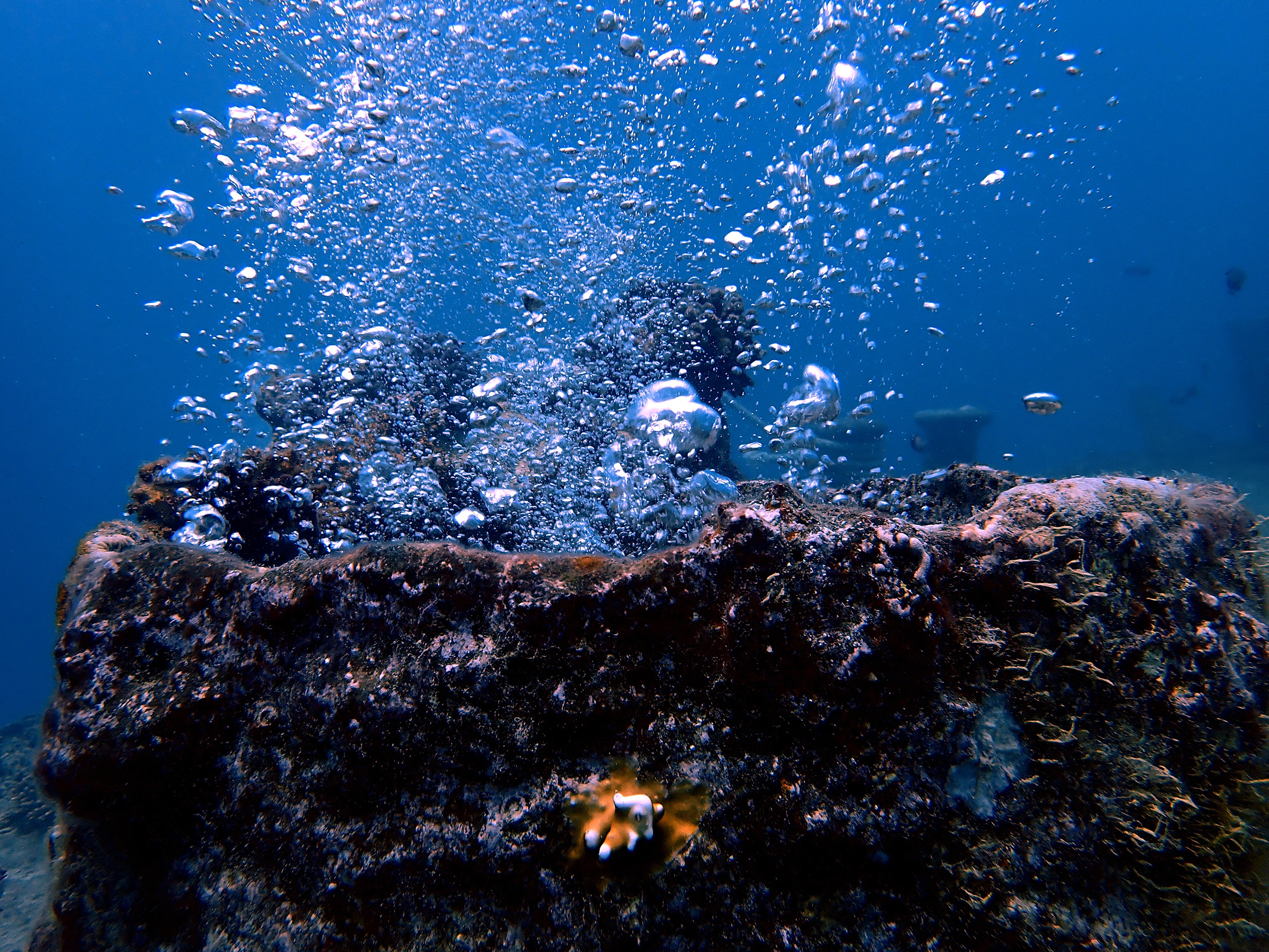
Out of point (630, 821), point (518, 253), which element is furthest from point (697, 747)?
point (518, 253)

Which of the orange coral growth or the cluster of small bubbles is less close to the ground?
the cluster of small bubbles

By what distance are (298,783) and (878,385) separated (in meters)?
129

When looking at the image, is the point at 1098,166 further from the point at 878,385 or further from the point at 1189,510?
the point at 1189,510

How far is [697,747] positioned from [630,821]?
315 millimetres

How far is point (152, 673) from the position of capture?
7.23 feet

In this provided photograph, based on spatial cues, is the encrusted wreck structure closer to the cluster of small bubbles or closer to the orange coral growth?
the orange coral growth

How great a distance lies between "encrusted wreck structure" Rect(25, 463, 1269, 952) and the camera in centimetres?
168

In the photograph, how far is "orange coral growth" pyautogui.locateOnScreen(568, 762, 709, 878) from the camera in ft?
5.52

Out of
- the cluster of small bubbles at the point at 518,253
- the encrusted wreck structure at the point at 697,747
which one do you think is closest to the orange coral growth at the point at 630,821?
the encrusted wreck structure at the point at 697,747

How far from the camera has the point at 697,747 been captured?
5.89 feet

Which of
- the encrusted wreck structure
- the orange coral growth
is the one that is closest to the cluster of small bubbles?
the encrusted wreck structure

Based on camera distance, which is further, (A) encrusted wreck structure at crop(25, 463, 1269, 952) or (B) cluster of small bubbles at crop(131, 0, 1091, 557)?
(B) cluster of small bubbles at crop(131, 0, 1091, 557)

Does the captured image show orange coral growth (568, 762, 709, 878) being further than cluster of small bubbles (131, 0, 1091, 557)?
No

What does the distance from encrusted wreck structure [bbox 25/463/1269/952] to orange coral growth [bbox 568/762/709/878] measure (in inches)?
0.4
